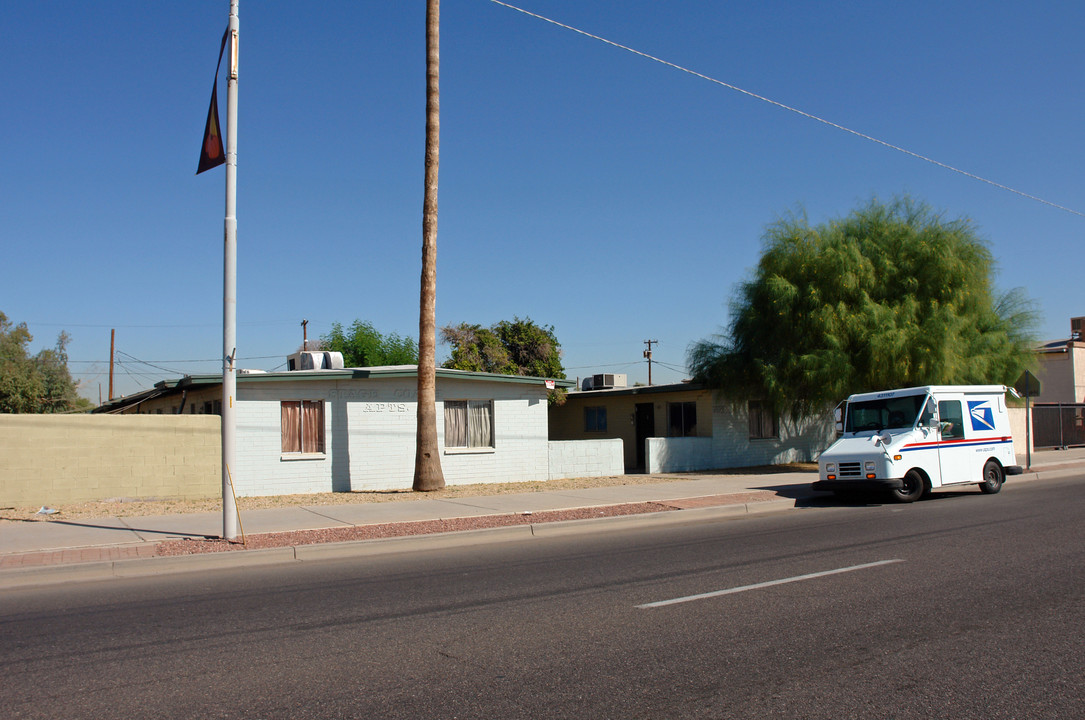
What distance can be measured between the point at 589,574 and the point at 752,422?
18778 mm

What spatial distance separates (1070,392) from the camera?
3941cm

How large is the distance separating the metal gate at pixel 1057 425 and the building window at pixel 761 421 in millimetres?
11788

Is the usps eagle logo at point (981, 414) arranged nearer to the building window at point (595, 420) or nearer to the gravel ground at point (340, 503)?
the gravel ground at point (340, 503)

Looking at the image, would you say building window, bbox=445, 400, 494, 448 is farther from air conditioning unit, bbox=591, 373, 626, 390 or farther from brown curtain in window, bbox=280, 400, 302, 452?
air conditioning unit, bbox=591, 373, 626, 390

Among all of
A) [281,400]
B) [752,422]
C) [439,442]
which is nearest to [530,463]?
[439,442]

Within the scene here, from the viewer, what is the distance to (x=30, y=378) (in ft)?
149

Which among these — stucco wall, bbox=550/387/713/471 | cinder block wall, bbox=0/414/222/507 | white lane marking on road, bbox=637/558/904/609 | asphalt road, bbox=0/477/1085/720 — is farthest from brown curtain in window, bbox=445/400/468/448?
white lane marking on road, bbox=637/558/904/609

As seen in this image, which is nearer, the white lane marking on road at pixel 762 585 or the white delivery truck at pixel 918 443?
the white lane marking on road at pixel 762 585

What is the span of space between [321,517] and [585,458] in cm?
1048

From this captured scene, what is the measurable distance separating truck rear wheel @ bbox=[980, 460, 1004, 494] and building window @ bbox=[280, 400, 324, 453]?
1473cm

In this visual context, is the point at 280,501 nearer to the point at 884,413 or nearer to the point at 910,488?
the point at 884,413

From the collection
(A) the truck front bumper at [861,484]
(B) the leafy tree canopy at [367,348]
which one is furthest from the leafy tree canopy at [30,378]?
(A) the truck front bumper at [861,484]

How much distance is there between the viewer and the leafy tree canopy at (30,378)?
4431 centimetres

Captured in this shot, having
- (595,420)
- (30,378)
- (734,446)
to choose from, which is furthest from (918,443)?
(30,378)
